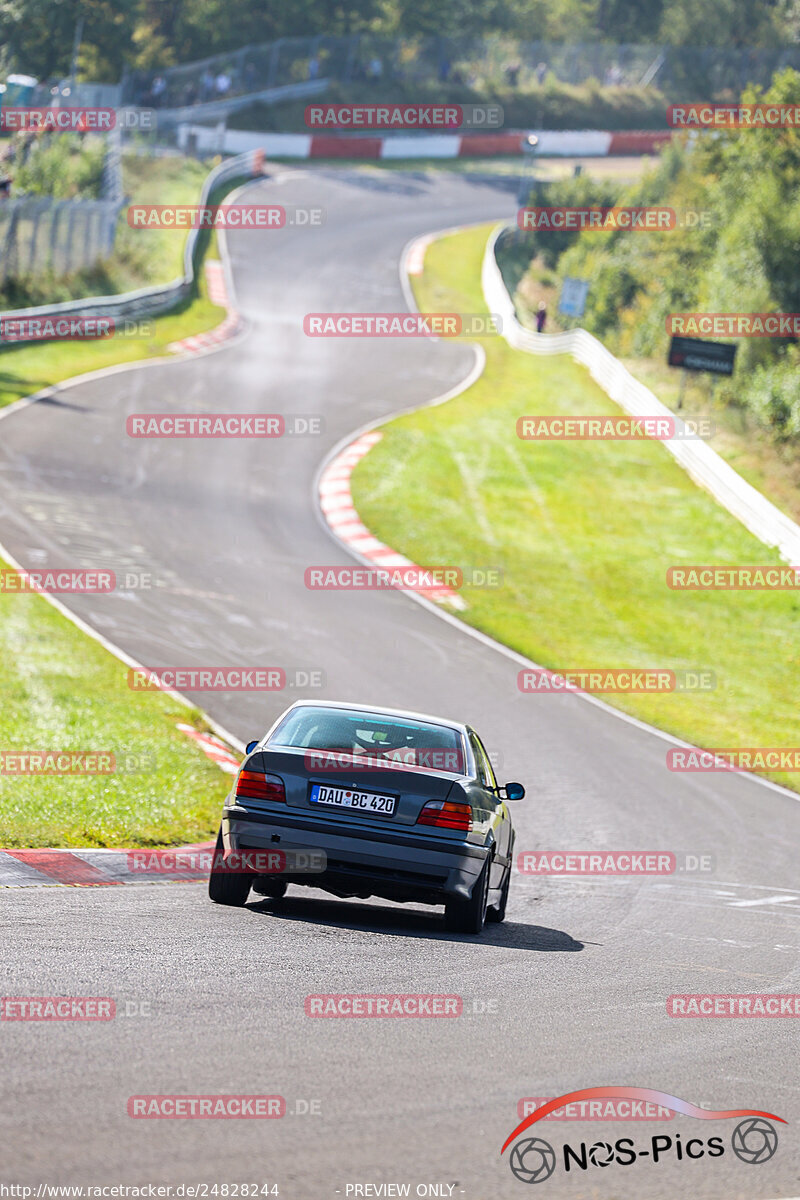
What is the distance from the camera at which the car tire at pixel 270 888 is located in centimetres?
880

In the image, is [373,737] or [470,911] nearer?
[470,911]

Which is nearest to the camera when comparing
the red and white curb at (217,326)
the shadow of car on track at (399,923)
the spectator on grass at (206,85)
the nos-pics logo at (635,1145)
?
the nos-pics logo at (635,1145)

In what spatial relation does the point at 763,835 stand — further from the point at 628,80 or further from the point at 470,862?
the point at 628,80

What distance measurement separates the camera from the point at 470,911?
8.45m

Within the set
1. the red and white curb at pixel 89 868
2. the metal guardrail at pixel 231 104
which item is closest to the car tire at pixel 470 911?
the red and white curb at pixel 89 868

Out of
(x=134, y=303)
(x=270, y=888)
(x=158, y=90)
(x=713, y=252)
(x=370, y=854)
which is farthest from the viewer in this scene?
(x=158, y=90)

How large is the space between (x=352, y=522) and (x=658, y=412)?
11787 mm

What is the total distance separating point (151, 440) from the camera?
28922 mm

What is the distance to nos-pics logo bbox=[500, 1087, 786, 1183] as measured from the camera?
191 inches

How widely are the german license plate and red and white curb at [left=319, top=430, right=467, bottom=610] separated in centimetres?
1412

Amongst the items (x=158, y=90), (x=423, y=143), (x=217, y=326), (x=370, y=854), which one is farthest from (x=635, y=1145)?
(x=423, y=143)

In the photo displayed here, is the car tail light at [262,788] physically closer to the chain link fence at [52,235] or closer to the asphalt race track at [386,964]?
the asphalt race track at [386,964]

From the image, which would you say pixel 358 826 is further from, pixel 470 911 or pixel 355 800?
pixel 470 911

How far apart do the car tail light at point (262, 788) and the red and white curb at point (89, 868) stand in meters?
1.33
